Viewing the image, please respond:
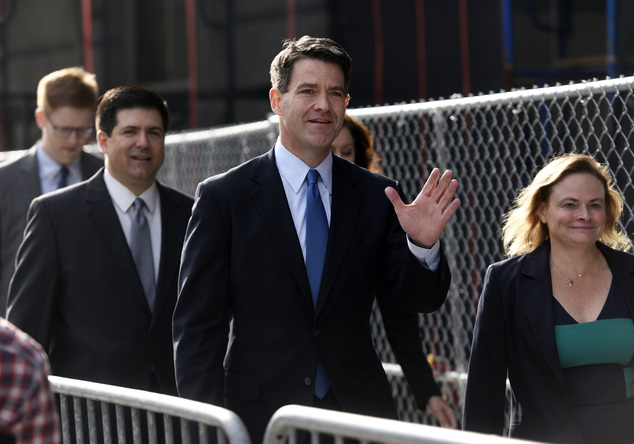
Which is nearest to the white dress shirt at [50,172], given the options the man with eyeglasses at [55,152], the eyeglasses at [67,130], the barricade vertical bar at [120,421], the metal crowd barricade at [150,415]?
the man with eyeglasses at [55,152]

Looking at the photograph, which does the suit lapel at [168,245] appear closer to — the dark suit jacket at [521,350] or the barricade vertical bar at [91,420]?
the barricade vertical bar at [91,420]

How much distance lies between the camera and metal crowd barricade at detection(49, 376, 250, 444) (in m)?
2.74

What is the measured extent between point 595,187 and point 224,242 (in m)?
1.45

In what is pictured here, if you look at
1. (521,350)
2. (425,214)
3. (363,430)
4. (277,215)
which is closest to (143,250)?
(277,215)

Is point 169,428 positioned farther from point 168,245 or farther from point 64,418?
point 168,245

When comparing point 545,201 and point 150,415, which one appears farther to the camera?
point 545,201

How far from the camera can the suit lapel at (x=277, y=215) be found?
135 inches

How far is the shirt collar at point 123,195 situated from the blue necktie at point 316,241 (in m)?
1.17

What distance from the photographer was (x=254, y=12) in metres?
8.18

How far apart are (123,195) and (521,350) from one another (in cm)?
184

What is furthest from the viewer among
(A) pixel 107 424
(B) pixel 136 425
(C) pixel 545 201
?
(C) pixel 545 201

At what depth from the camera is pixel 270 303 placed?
3.44 m

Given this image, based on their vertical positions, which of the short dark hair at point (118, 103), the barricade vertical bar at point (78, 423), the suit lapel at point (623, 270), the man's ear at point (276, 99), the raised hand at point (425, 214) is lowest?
the barricade vertical bar at point (78, 423)

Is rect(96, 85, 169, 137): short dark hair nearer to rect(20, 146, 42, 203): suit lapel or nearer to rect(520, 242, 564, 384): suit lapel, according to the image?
rect(20, 146, 42, 203): suit lapel
